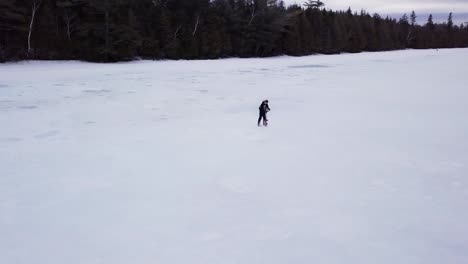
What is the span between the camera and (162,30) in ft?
154

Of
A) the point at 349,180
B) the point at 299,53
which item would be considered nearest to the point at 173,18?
the point at 299,53

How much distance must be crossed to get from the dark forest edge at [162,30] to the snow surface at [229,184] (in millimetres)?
22628

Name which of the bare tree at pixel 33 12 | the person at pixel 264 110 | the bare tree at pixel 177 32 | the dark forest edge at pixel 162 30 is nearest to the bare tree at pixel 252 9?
the dark forest edge at pixel 162 30

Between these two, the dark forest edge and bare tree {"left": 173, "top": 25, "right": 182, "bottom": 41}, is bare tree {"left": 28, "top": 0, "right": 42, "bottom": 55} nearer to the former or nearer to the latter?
the dark forest edge

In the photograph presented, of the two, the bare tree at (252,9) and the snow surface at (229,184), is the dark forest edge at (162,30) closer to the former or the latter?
the bare tree at (252,9)

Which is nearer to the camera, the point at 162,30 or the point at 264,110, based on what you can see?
the point at 264,110

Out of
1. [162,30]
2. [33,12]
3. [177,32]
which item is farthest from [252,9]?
[33,12]

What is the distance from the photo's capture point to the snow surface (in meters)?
5.54

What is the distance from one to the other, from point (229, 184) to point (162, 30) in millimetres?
42112

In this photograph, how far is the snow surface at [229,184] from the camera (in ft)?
18.2

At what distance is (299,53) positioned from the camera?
6400 cm

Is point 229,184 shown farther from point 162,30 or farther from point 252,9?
point 252,9

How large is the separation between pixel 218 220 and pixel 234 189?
4.75ft

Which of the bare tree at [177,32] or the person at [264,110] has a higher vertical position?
the bare tree at [177,32]
